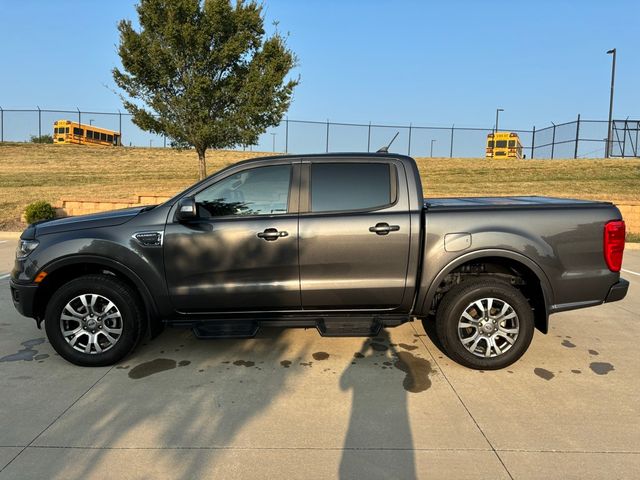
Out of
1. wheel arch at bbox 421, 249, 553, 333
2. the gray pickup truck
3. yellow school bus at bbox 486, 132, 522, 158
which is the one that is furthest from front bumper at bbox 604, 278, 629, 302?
yellow school bus at bbox 486, 132, 522, 158

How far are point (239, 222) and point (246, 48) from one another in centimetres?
841

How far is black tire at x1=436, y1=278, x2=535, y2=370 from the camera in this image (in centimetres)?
392

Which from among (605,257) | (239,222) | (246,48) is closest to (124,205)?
(246,48)

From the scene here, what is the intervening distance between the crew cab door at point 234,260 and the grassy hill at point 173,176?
12.2 meters

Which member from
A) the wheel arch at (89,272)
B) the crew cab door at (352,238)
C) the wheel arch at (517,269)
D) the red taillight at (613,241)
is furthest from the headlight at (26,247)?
the red taillight at (613,241)

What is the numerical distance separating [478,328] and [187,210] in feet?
8.67

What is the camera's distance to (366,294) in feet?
13.1

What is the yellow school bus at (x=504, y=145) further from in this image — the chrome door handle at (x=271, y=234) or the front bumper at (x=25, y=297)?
the front bumper at (x=25, y=297)

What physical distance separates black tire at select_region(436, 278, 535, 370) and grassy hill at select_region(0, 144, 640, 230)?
13.0 m

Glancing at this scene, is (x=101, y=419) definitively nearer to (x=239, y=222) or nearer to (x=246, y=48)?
(x=239, y=222)

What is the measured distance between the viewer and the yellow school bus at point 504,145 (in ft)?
111

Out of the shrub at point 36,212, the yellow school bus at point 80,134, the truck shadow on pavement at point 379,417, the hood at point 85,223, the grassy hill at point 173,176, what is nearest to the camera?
the truck shadow on pavement at point 379,417

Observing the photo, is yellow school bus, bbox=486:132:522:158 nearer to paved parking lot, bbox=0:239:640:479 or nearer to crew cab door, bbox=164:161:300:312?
paved parking lot, bbox=0:239:640:479

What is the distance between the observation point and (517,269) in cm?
411
